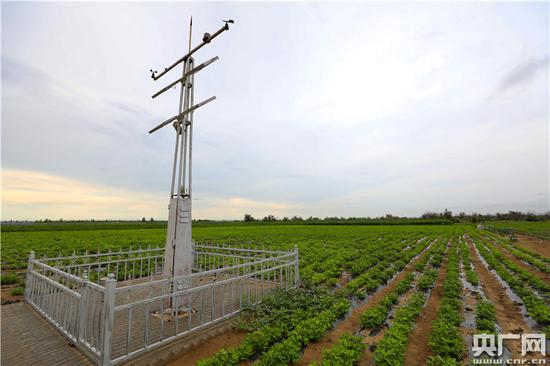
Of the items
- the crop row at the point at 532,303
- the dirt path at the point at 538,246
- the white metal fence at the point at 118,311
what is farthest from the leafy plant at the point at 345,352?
the dirt path at the point at 538,246

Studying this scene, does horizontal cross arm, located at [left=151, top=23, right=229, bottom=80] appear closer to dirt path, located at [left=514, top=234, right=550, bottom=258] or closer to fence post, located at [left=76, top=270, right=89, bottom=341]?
fence post, located at [left=76, top=270, right=89, bottom=341]

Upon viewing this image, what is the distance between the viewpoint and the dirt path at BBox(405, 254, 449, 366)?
15.3 ft

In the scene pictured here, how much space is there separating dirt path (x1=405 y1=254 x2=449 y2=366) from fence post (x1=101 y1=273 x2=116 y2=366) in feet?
15.8

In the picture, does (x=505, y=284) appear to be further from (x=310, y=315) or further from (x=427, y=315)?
(x=310, y=315)

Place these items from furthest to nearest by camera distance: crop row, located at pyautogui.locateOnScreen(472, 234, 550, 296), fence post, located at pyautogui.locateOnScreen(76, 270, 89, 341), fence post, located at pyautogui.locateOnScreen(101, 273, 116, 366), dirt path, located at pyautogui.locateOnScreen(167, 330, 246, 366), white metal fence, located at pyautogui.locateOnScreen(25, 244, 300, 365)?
1. crop row, located at pyautogui.locateOnScreen(472, 234, 550, 296)
2. dirt path, located at pyautogui.locateOnScreen(167, 330, 246, 366)
3. fence post, located at pyautogui.locateOnScreen(76, 270, 89, 341)
4. white metal fence, located at pyautogui.locateOnScreen(25, 244, 300, 365)
5. fence post, located at pyautogui.locateOnScreen(101, 273, 116, 366)

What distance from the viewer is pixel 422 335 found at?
5582 mm

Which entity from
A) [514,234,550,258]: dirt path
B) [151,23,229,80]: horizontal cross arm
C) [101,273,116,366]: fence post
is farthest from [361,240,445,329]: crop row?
[514,234,550,258]: dirt path

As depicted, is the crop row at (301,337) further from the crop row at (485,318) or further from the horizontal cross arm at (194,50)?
the horizontal cross arm at (194,50)

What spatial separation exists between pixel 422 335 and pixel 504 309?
3.82m

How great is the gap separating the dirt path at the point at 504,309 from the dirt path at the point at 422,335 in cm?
139

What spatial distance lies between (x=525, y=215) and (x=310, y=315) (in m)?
128

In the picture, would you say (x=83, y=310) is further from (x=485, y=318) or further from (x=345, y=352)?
(x=485, y=318)

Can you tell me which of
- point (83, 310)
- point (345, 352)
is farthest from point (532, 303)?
point (83, 310)

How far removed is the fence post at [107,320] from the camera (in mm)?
3771
